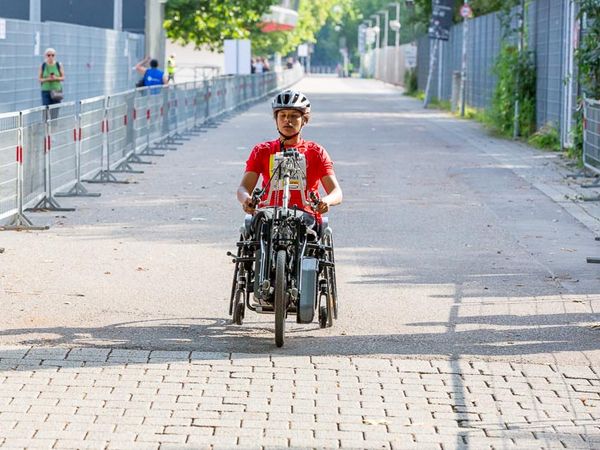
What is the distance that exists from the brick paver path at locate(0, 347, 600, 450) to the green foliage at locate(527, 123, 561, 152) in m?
18.4

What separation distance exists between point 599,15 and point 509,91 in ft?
26.9

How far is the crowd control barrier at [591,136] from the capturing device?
18.4 m

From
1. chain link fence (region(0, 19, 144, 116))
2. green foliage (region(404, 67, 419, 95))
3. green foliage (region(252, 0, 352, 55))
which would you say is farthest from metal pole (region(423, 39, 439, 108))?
chain link fence (region(0, 19, 144, 116))

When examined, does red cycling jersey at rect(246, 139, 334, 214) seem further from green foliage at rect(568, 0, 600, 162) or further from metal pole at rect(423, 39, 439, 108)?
metal pole at rect(423, 39, 439, 108)

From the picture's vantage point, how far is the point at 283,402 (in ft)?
22.3

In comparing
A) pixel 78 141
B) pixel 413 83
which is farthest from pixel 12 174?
pixel 413 83

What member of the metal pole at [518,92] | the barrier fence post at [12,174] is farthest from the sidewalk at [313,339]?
the metal pole at [518,92]

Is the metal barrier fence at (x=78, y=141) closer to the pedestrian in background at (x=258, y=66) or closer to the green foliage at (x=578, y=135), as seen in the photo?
the green foliage at (x=578, y=135)

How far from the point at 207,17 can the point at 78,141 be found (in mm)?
32292

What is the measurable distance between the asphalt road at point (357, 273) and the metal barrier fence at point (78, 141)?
15.8 inches

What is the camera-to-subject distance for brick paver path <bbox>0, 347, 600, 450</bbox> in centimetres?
613

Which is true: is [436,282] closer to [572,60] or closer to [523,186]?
[523,186]

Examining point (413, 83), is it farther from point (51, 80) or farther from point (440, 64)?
point (51, 80)

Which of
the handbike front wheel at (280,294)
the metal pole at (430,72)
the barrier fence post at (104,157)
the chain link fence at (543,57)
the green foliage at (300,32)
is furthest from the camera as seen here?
the green foliage at (300,32)
